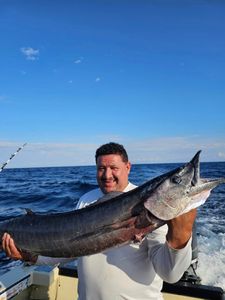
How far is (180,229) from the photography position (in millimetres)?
2623

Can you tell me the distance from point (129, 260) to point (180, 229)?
652 millimetres

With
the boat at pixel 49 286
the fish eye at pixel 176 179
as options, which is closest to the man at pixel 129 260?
the fish eye at pixel 176 179

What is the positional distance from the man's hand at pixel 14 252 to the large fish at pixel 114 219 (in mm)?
42

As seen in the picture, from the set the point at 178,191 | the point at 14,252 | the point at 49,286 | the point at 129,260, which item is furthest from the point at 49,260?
the point at 49,286

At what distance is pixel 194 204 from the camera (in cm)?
256

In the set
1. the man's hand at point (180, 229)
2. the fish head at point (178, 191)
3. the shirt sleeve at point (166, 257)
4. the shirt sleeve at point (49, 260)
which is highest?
the fish head at point (178, 191)

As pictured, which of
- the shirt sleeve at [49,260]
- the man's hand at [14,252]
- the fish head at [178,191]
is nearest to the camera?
the fish head at [178,191]

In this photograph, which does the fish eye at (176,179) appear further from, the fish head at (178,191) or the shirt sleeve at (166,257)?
the shirt sleeve at (166,257)

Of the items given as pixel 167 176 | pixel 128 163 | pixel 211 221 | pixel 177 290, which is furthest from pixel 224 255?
pixel 167 176

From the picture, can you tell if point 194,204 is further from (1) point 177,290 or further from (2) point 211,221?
(2) point 211,221

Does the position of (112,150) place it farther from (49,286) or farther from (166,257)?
(49,286)

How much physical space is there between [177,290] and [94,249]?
2.06 metres

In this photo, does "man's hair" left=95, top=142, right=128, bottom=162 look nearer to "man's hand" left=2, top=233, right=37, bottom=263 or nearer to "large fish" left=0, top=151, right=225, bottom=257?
"large fish" left=0, top=151, right=225, bottom=257

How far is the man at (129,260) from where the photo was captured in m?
2.71
